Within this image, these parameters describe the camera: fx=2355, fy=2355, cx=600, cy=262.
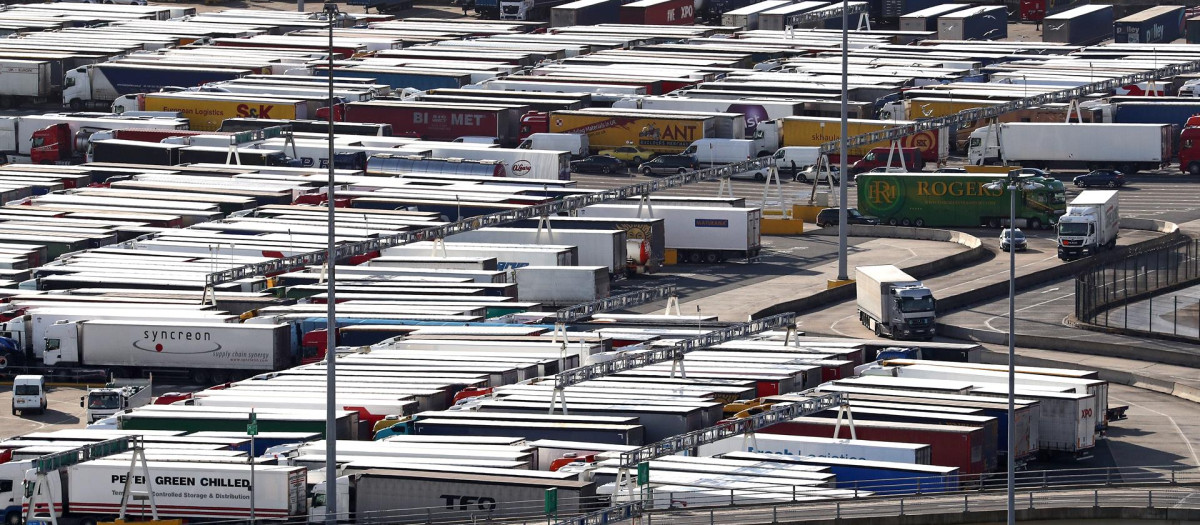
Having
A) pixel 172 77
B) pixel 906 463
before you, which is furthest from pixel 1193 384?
pixel 172 77

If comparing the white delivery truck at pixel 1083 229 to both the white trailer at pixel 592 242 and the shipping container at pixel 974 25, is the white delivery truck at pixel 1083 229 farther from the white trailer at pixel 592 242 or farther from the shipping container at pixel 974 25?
the shipping container at pixel 974 25

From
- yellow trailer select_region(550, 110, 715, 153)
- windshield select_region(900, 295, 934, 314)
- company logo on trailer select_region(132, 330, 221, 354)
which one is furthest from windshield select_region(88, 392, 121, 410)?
yellow trailer select_region(550, 110, 715, 153)

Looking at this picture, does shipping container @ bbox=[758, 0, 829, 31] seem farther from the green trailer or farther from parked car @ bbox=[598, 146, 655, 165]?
the green trailer

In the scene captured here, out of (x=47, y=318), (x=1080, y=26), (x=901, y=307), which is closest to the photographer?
(x=47, y=318)

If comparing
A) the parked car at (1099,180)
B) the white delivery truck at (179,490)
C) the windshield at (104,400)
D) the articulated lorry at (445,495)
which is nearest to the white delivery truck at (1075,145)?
the parked car at (1099,180)

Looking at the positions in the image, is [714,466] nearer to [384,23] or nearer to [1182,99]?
[1182,99]

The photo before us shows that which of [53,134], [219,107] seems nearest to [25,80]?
[219,107]

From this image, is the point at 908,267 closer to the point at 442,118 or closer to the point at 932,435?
the point at 932,435
